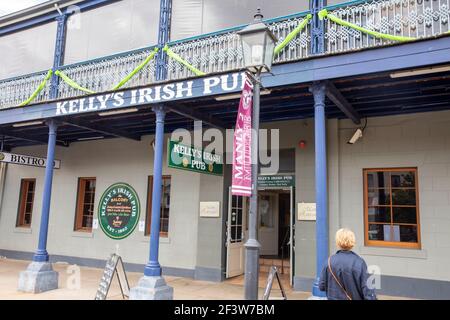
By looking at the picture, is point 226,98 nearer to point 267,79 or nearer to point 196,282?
point 267,79

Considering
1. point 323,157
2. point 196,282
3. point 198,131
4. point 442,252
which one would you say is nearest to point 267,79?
point 323,157

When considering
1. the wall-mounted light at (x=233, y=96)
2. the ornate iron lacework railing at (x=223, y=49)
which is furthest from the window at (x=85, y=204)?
the wall-mounted light at (x=233, y=96)

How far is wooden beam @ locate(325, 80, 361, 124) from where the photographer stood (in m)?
6.10

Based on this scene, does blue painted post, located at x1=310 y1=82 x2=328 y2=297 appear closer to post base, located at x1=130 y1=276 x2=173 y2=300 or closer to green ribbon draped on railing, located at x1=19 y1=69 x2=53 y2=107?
post base, located at x1=130 y1=276 x2=173 y2=300

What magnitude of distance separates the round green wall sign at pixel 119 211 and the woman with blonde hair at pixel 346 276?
7525mm

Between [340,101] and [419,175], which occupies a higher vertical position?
[340,101]

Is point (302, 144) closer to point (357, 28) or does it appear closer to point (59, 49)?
point (357, 28)

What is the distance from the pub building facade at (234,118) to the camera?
5992 mm

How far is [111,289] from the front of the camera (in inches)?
313

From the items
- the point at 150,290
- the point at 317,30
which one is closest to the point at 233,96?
the point at 317,30

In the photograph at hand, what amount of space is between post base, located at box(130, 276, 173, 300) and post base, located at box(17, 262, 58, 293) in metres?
2.27

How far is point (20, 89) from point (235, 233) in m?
6.28

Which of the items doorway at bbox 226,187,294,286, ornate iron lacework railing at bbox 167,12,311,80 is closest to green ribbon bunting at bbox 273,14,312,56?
ornate iron lacework railing at bbox 167,12,311,80

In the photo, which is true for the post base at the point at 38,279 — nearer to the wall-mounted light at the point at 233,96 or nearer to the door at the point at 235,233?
the door at the point at 235,233
